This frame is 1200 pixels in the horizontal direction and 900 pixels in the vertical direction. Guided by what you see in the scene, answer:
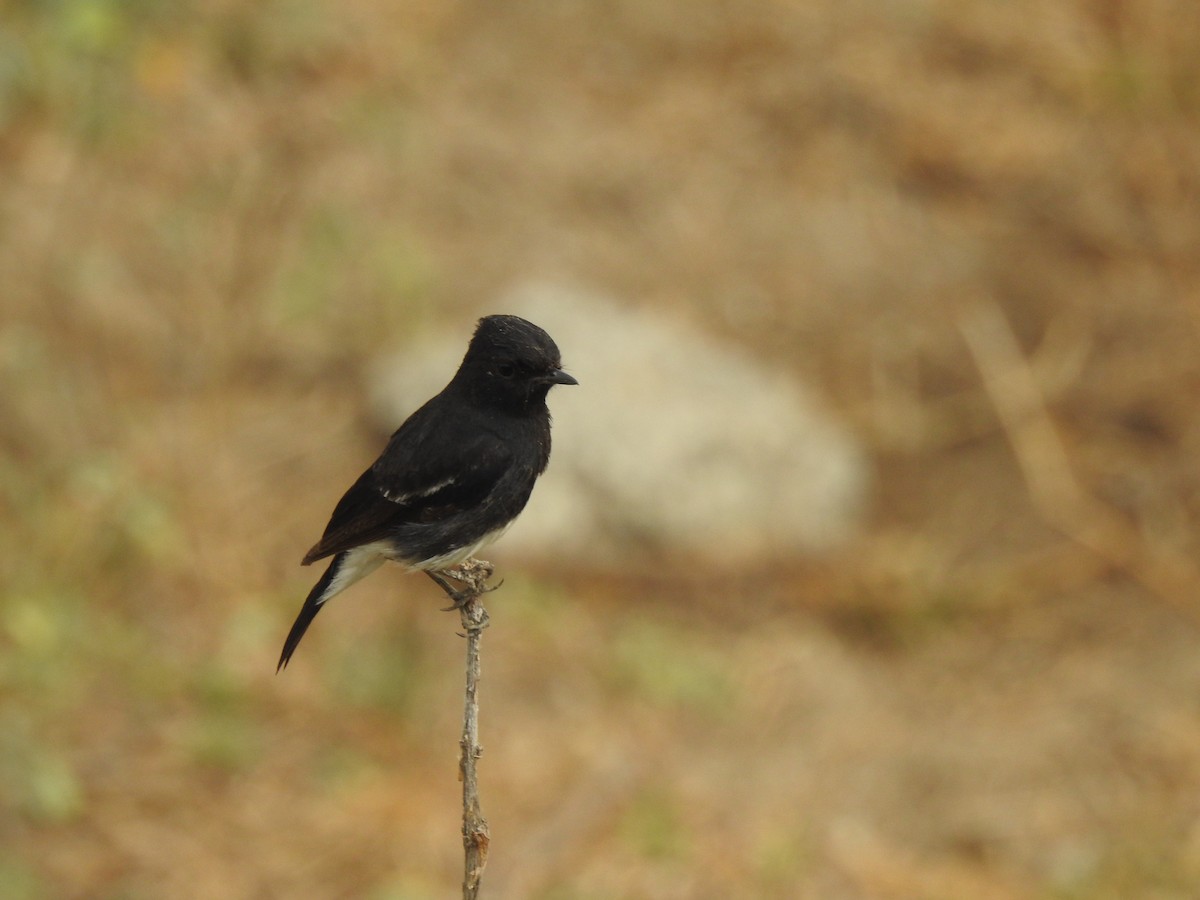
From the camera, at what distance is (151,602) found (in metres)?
7.04

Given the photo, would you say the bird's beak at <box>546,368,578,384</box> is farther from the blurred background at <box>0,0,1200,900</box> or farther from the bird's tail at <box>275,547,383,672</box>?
the blurred background at <box>0,0,1200,900</box>

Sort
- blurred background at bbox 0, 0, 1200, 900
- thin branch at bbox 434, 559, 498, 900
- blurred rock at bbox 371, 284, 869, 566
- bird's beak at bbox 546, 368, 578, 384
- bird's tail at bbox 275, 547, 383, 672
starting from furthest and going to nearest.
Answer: blurred rock at bbox 371, 284, 869, 566, blurred background at bbox 0, 0, 1200, 900, bird's tail at bbox 275, 547, 383, 672, bird's beak at bbox 546, 368, 578, 384, thin branch at bbox 434, 559, 498, 900

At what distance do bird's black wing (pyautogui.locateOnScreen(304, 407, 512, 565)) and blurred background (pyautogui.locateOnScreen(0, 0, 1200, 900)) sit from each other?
2411mm

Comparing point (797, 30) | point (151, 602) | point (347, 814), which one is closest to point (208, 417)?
point (151, 602)

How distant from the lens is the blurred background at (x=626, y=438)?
21.0ft

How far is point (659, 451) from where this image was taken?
780 cm

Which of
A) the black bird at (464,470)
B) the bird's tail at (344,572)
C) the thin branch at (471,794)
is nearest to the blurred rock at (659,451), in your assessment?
the bird's tail at (344,572)

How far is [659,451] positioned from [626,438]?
7.4 inches

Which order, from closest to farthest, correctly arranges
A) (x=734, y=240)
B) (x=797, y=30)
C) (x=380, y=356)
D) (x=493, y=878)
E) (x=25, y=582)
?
(x=493, y=878) < (x=25, y=582) < (x=380, y=356) < (x=734, y=240) < (x=797, y=30)

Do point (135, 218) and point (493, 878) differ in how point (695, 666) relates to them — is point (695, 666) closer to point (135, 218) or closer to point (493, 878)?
point (493, 878)

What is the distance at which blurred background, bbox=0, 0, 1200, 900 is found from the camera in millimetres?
6414

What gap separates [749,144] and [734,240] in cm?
92

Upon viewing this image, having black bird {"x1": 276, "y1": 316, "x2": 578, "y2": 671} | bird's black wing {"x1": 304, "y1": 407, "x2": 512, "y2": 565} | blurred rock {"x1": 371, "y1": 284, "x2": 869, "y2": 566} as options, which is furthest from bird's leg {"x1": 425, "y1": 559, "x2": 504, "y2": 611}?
blurred rock {"x1": 371, "y1": 284, "x2": 869, "y2": 566}

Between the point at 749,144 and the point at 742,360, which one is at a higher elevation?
the point at 749,144
